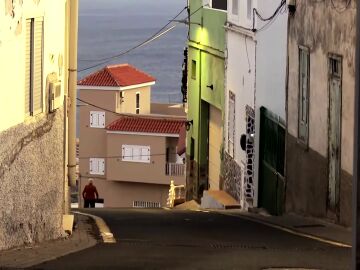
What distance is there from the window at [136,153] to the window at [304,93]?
4388cm

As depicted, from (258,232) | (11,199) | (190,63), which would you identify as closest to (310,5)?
(258,232)

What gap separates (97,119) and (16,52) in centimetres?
5525

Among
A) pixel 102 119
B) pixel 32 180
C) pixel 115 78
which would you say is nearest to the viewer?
pixel 32 180

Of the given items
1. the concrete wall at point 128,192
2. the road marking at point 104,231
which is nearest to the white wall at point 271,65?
the road marking at point 104,231

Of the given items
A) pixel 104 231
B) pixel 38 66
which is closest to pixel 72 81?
pixel 104 231

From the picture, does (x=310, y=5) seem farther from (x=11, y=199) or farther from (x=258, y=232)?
(x=11, y=199)

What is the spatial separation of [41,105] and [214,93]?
1910 centimetres

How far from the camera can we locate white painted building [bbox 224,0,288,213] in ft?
78.9

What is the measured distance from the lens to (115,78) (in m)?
67.0

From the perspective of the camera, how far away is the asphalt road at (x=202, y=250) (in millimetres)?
12188

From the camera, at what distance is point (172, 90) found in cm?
14200

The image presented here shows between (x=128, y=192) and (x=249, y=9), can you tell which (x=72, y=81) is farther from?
(x=128, y=192)

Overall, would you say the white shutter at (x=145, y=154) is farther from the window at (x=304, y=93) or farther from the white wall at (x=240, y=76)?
the window at (x=304, y=93)

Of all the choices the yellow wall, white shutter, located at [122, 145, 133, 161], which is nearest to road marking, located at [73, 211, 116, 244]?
the yellow wall
